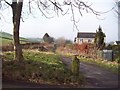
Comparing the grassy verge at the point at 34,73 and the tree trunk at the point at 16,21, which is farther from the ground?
the tree trunk at the point at 16,21

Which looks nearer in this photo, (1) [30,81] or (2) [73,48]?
(1) [30,81]

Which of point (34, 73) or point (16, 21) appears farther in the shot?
point (16, 21)

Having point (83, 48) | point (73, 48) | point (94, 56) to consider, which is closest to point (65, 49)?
point (73, 48)

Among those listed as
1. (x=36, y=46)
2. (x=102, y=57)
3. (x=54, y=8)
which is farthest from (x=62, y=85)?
(x=36, y=46)

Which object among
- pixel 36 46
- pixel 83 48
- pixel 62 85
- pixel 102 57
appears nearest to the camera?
pixel 62 85

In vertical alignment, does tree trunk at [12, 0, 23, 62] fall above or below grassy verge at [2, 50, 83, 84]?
above

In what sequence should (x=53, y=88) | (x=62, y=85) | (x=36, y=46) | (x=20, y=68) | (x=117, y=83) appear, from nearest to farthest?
(x=53, y=88)
(x=62, y=85)
(x=20, y=68)
(x=117, y=83)
(x=36, y=46)

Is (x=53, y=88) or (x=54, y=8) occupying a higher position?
(x=54, y=8)

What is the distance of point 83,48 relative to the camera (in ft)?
133

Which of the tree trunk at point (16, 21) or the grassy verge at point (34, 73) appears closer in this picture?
the grassy verge at point (34, 73)

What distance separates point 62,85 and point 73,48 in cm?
3069

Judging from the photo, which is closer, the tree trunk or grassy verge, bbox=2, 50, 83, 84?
grassy verge, bbox=2, 50, 83, 84

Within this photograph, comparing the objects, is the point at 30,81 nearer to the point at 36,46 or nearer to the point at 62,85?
the point at 62,85

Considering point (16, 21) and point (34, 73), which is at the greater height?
point (16, 21)
